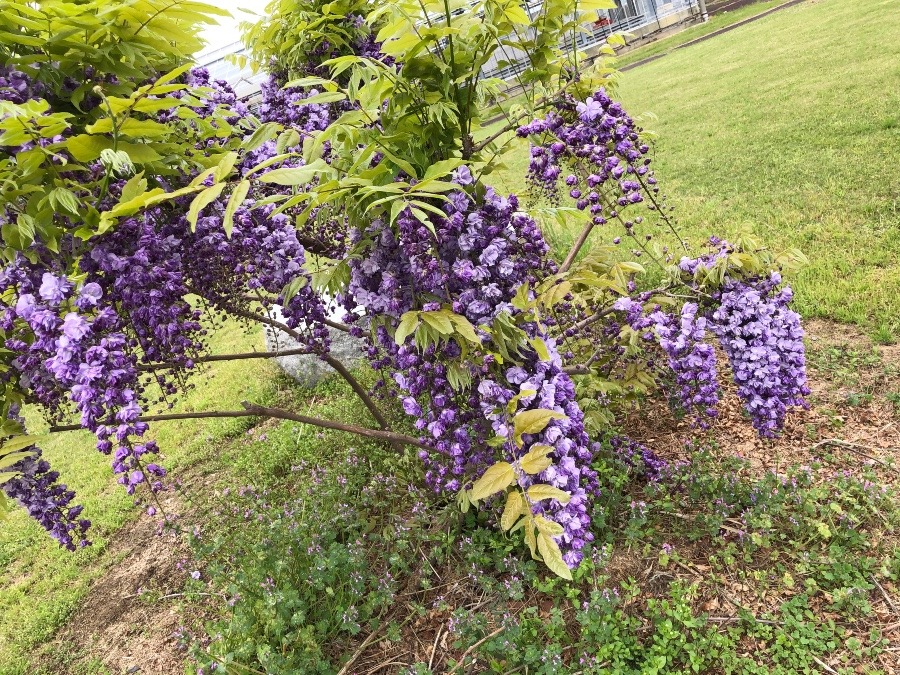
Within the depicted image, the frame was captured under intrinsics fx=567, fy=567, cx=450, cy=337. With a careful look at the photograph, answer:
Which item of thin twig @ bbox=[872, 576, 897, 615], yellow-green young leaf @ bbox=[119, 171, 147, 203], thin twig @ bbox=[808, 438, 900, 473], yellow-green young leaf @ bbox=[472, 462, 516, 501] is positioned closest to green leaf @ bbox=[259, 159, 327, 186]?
yellow-green young leaf @ bbox=[119, 171, 147, 203]

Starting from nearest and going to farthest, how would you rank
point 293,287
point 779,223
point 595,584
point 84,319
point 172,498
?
point 84,319 < point 293,287 < point 595,584 < point 172,498 < point 779,223

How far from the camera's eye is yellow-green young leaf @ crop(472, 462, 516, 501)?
158 cm

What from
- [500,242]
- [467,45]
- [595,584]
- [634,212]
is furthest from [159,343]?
[634,212]

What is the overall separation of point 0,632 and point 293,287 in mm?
3288

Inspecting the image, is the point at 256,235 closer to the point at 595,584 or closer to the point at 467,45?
the point at 467,45

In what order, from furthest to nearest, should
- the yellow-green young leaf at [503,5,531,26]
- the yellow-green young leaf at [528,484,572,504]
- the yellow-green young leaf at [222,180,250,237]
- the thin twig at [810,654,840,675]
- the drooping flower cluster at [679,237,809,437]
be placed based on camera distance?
the drooping flower cluster at [679,237,809,437] → the thin twig at [810,654,840,675] → the yellow-green young leaf at [503,5,531,26] → the yellow-green young leaf at [528,484,572,504] → the yellow-green young leaf at [222,180,250,237]

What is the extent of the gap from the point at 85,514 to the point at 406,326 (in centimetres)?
399

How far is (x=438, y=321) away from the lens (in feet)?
5.21

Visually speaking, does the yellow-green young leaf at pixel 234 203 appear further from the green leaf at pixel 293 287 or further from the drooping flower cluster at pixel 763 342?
the drooping flower cluster at pixel 763 342

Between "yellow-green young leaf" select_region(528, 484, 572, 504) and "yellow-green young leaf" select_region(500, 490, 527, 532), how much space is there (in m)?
0.04

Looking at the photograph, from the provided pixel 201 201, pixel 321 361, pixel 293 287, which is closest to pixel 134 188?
pixel 201 201

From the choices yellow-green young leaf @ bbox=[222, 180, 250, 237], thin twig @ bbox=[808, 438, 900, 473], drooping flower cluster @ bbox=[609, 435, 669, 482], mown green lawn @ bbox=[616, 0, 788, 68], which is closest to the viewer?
yellow-green young leaf @ bbox=[222, 180, 250, 237]

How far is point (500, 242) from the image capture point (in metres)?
1.69

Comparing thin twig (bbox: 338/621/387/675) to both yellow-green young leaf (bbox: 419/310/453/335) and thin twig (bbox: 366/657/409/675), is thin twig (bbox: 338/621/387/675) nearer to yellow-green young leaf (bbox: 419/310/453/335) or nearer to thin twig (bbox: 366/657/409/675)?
thin twig (bbox: 366/657/409/675)
